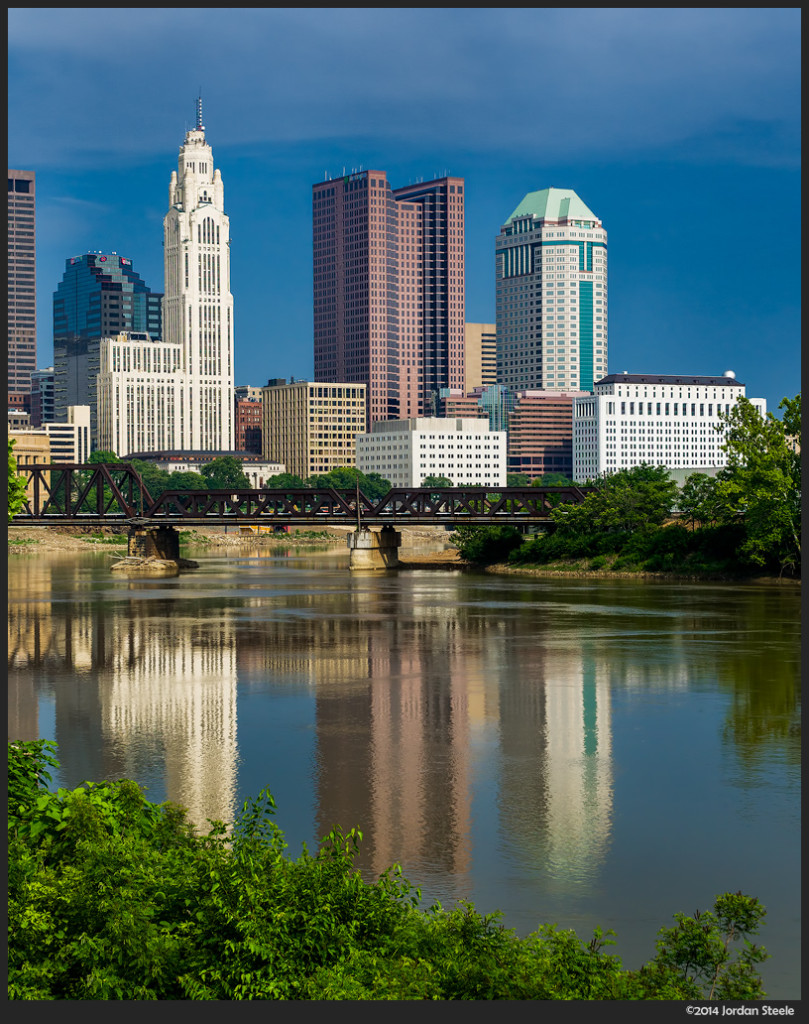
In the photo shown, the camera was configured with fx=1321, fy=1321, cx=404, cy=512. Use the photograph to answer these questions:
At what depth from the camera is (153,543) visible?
423 ft

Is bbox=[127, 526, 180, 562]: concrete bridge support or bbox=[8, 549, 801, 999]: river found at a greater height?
bbox=[127, 526, 180, 562]: concrete bridge support

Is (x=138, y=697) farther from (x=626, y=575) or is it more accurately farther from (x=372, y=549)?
(x=372, y=549)

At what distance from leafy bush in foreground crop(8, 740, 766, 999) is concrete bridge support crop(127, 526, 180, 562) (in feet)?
373

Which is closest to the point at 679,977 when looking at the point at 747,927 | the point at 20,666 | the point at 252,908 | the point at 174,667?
the point at 747,927

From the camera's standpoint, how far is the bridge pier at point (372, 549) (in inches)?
4820

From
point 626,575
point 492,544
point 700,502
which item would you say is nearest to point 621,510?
point 626,575

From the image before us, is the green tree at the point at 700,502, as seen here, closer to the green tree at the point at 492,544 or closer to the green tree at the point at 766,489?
the green tree at the point at 766,489

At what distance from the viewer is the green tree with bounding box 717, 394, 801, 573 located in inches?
3361

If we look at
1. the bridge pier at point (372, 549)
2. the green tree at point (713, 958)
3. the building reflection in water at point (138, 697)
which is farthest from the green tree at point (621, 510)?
the green tree at point (713, 958)

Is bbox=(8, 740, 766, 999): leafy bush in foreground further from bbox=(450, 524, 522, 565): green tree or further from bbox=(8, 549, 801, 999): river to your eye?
bbox=(450, 524, 522, 565): green tree

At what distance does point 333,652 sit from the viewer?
172ft

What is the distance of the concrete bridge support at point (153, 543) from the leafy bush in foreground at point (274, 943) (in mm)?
113617

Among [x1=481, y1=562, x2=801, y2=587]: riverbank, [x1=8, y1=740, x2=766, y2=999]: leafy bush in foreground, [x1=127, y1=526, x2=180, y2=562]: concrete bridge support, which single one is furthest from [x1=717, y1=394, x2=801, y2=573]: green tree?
[x1=8, y1=740, x2=766, y2=999]: leafy bush in foreground

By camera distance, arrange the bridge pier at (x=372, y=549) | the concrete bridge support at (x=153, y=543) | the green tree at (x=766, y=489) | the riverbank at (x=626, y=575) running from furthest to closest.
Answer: the concrete bridge support at (x=153, y=543)
the bridge pier at (x=372, y=549)
the riverbank at (x=626, y=575)
the green tree at (x=766, y=489)
